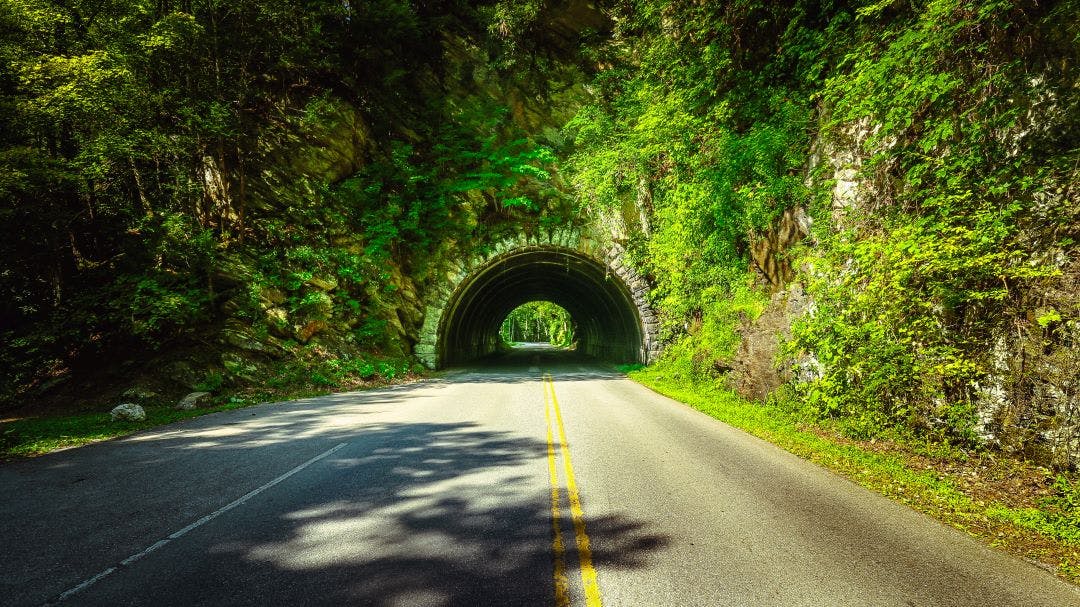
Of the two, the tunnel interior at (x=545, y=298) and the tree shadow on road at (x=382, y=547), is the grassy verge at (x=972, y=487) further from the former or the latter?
the tunnel interior at (x=545, y=298)

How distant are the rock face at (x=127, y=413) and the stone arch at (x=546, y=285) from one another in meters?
10.4

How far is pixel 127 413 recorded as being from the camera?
320 inches

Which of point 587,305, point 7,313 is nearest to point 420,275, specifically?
point 7,313

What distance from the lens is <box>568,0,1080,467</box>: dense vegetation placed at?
4562mm

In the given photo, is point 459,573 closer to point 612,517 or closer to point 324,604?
point 324,604

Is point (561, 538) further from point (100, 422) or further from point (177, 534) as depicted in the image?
point (100, 422)

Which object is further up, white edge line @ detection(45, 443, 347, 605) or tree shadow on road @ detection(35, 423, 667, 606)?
white edge line @ detection(45, 443, 347, 605)

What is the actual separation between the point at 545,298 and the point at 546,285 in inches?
289

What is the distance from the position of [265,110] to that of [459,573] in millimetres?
18792

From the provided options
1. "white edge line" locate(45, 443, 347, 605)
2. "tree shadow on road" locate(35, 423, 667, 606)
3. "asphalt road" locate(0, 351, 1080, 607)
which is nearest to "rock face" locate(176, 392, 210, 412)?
"asphalt road" locate(0, 351, 1080, 607)

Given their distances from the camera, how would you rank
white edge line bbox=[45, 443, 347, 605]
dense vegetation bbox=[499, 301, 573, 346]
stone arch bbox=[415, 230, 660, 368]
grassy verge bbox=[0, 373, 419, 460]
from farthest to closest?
dense vegetation bbox=[499, 301, 573, 346]
stone arch bbox=[415, 230, 660, 368]
grassy verge bbox=[0, 373, 419, 460]
white edge line bbox=[45, 443, 347, 605]

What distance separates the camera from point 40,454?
20.1ft

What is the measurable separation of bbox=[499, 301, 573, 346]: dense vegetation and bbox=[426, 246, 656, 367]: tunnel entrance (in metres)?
24.0

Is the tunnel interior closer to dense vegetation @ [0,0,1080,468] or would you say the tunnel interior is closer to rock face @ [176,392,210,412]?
dense vegetation @ [0,0,1080,468]
